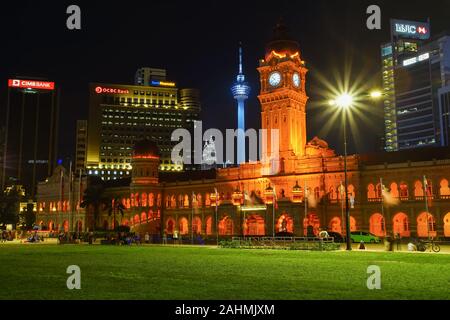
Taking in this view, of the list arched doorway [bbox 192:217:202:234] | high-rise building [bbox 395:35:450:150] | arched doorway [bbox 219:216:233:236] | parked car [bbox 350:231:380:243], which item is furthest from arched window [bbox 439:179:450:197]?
high-rise building [bbox 395:35:450:150]

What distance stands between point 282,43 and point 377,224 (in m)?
34.8

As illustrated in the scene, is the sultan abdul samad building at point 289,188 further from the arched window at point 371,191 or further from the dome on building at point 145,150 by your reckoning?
the arched window at point 371,191

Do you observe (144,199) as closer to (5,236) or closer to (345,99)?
(5,236)

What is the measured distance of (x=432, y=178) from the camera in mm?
66812

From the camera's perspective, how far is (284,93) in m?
85.8

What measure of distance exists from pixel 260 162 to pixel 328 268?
6259cm

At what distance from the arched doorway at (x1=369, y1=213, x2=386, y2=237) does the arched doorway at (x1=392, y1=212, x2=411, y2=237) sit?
179 centimetres

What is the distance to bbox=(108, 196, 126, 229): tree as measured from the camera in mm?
102512

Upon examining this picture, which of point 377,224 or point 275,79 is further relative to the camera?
point 275,79

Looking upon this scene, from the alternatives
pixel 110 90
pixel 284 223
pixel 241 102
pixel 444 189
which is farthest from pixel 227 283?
pixel 110 90

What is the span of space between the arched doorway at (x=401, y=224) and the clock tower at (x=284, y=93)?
1997 cm

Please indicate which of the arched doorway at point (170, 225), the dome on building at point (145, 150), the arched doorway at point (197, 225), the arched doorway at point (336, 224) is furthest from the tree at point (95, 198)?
A: the arched doorway at point (336, 224)
